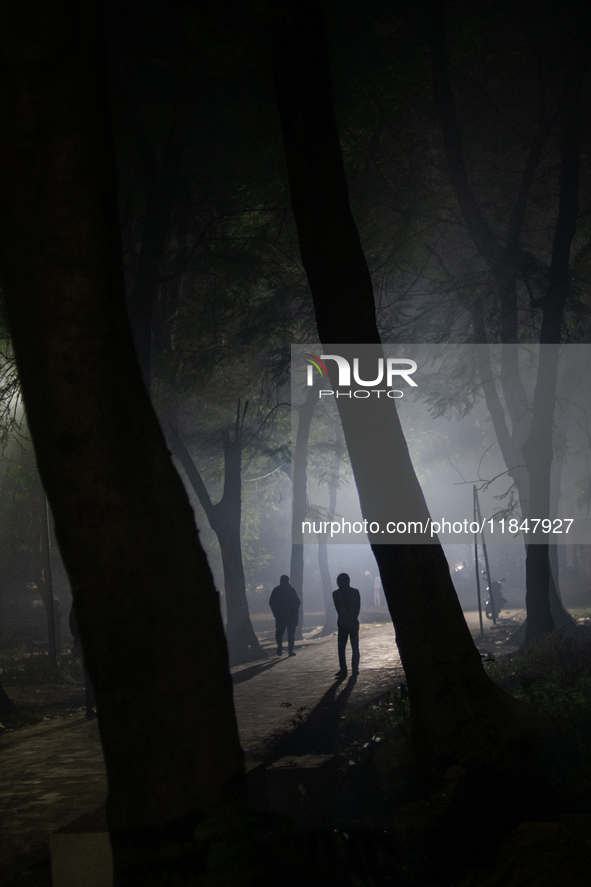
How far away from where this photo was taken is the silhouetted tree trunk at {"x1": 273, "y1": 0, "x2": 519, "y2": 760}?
5184mm

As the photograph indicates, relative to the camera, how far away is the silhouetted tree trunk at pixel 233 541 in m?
19.4

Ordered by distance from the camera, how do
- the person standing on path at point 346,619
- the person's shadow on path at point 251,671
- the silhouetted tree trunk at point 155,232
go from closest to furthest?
the silhouetted tree trunk at point 155,232 < the person standing on path at point 346,619 < the person's shadow on path at point 251,671

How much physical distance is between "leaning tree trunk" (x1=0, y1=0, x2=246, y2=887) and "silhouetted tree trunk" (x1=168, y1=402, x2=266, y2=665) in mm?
16015

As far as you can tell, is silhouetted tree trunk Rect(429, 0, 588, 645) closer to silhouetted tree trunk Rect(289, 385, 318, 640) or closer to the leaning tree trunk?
silhouetted tree trunk Rect(289, 385, 318, 640)

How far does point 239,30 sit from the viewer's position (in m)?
10.8

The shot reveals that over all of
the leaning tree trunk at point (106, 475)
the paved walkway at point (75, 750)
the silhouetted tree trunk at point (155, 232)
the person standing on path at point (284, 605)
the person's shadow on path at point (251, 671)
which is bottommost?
the person's shadow on path at point (251, 671)

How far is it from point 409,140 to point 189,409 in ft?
35.5

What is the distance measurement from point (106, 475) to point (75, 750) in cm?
775

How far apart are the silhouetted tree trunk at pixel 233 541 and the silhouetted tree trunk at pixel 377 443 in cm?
1321

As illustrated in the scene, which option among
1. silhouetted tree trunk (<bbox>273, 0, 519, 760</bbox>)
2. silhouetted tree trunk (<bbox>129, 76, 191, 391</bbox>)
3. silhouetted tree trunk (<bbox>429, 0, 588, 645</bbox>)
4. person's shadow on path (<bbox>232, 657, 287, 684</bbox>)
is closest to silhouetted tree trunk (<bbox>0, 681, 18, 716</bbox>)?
person's shadow on path (<bbox>232, 657, 287, 684</bbox>)

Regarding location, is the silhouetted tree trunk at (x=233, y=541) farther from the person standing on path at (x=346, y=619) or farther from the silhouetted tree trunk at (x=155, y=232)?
the silhouetted tree trunk at (x=155, y=232)

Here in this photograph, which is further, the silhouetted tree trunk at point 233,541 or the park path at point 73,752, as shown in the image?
the silhouetted tree trunk at point 233,541

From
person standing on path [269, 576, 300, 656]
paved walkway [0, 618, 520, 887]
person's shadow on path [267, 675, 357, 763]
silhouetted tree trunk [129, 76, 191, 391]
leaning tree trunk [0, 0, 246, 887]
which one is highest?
silhouetted tree trunk [129, 76, 191, 391]

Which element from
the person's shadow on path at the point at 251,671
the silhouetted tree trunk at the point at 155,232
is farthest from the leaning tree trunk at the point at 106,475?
the person's shadow on path at the point at 251,671
